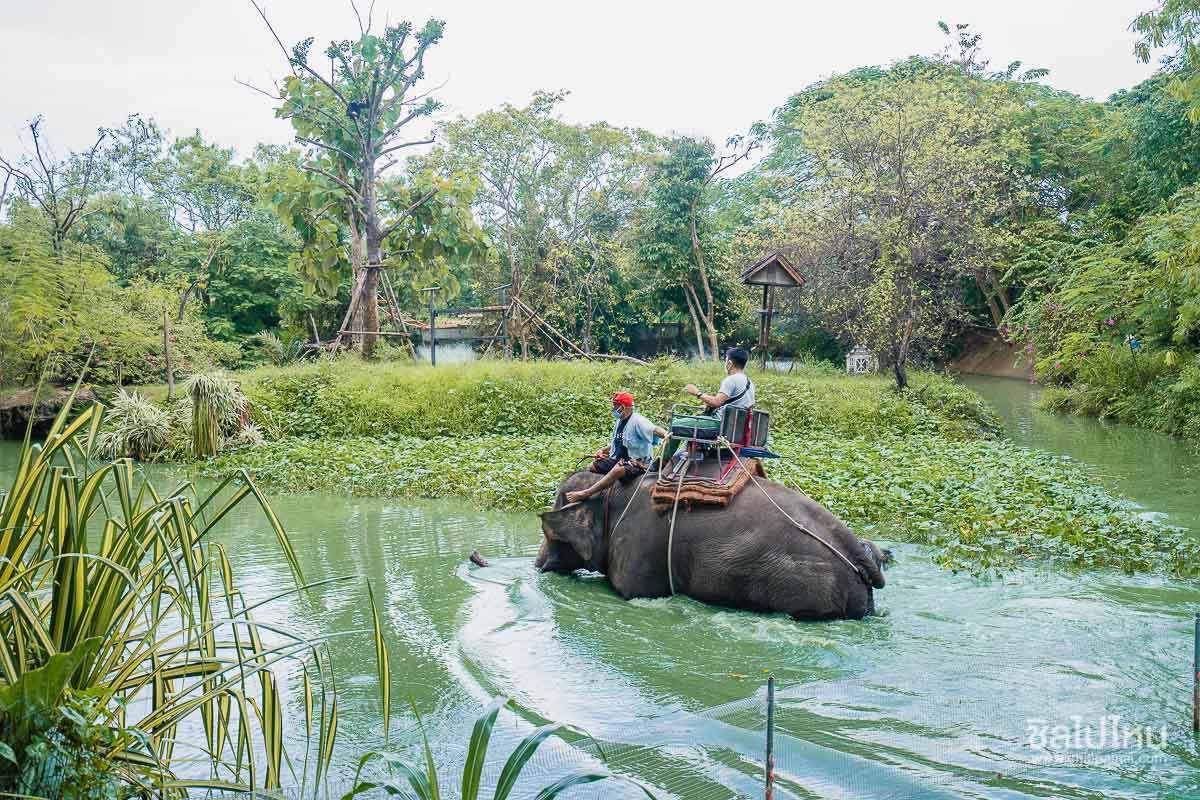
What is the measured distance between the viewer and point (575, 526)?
815 cm

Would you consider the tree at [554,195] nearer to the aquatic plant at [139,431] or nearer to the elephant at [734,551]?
the aquatic plant at [139,431]

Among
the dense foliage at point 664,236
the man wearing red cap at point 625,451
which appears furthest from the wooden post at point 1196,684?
the dense foliage at point 664,236

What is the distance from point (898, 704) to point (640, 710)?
4.87 ft

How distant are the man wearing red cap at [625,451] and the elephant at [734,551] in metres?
0.10

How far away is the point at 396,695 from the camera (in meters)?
6.05

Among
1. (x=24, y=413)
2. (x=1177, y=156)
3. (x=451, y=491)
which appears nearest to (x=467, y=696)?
(x=451, y=491)

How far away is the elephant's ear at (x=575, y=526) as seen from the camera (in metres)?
8.13

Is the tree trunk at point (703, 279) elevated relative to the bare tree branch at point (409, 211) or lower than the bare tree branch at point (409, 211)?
lower

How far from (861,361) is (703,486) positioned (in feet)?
55.7

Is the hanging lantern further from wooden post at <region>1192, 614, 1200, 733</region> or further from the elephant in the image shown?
wooden post at <region>1192, 614, 1200, 733</region>

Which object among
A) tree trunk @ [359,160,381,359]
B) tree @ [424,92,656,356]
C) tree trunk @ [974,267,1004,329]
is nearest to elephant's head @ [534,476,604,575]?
tree trunk @ [359,160,381,359]

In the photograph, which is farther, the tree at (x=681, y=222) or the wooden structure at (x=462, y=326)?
the tree at (x=681, y=222)

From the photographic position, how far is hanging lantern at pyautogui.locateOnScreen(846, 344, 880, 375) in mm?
23234

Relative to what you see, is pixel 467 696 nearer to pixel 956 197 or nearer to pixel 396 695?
pixel 396 695
